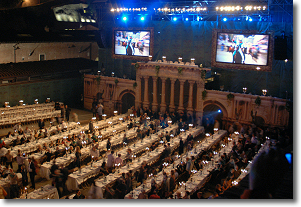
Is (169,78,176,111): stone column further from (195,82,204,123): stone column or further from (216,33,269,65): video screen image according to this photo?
(216,33,269,65): video screen image

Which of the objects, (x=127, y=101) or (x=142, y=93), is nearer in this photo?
(x=142, y=93)

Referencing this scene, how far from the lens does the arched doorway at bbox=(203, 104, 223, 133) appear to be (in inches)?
1037

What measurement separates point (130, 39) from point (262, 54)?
42.3 ft

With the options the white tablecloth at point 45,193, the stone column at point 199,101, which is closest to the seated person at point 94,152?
the white tablecloth at point 45,193

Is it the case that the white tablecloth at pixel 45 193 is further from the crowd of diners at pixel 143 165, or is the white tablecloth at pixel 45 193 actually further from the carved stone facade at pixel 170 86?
the carved stone facade at pixel 170 86

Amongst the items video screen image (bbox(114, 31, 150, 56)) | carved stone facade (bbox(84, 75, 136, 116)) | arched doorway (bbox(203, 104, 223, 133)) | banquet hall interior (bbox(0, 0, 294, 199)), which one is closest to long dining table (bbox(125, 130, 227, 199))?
banquet hall interior (bbox(0, 0, 294, 199))

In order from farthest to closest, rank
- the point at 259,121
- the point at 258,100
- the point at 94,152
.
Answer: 1. the point at 259,121
2. the point at 258,100
3. the point at 94,152

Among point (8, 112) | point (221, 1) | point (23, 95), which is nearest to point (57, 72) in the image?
point (23, 95)

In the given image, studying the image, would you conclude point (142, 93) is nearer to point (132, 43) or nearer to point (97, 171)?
point (132, 43)

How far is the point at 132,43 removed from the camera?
104 feet

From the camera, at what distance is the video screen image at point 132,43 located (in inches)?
1230

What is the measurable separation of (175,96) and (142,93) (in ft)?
10.6

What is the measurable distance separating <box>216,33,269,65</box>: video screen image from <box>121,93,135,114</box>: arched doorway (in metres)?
9.34

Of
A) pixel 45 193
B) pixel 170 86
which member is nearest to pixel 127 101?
pixel 170 86
